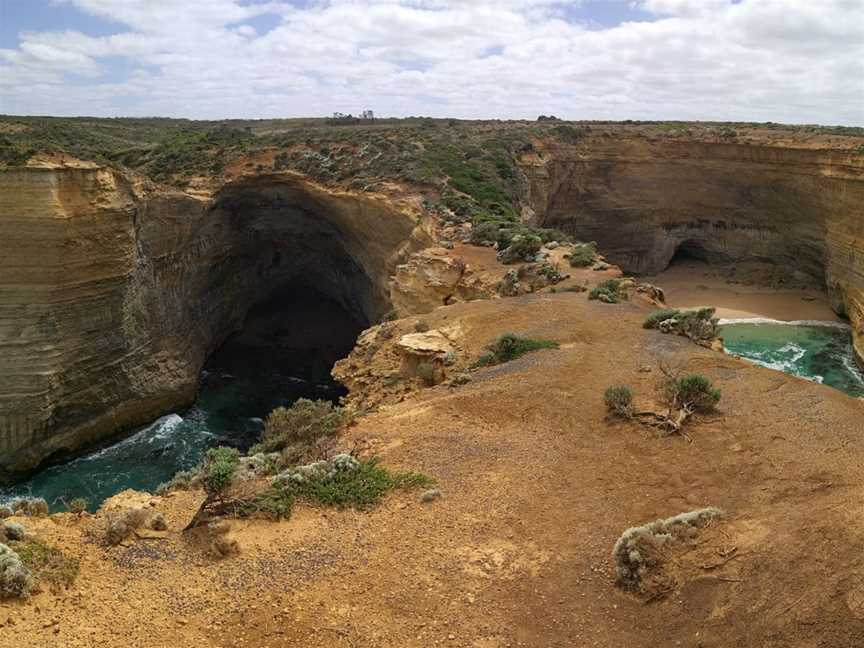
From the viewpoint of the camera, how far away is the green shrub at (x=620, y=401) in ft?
38.8

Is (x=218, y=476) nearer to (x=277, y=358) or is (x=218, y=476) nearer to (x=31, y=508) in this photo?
(x=31, y=508)

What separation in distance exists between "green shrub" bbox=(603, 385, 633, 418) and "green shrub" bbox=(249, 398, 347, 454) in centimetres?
504

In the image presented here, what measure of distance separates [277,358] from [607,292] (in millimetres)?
22231

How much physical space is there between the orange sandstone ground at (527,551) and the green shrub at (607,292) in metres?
6.43

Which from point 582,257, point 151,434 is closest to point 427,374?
point 582,257

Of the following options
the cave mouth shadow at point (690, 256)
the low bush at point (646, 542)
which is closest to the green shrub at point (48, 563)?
the low bush at point (646, 542)

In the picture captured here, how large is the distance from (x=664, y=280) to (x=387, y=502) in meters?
39.8

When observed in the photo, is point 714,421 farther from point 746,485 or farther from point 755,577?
point 755,577

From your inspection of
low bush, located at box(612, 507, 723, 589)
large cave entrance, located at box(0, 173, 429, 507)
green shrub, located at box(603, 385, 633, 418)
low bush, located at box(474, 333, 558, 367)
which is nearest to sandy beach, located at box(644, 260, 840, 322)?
large cave entrance, located at box(0, 173, 429, 507)

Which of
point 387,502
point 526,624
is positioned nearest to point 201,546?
point 387,502

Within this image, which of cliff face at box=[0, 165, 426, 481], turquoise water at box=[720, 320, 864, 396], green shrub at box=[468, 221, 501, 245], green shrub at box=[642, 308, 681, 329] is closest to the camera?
green shrub at box=[642, 308, 681, 329]

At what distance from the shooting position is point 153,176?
1207 inches

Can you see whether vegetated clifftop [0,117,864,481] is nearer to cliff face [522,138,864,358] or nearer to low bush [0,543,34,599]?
cliff face [522,138,864,358]

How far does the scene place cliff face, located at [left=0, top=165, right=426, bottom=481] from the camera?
74.9 feet
